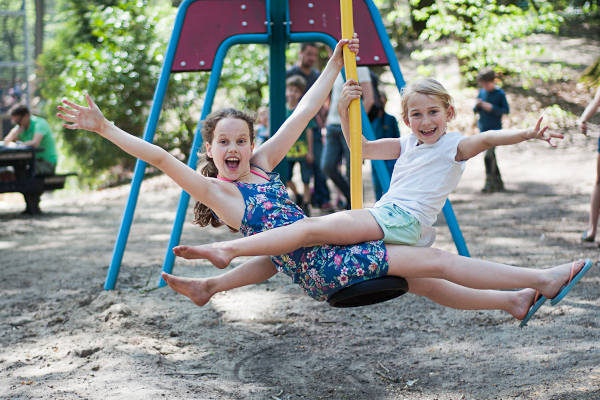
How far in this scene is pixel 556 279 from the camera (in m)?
2.72

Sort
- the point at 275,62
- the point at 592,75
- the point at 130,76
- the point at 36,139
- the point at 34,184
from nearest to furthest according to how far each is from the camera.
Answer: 1. the point at 275,62
2. the point at 34,184
3. the point at 36,139
4. the point at 130,76
5. the point at 592,75

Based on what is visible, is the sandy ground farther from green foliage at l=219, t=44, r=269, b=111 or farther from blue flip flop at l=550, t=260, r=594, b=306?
green foliage at l=219, t=44, r=269, b=111

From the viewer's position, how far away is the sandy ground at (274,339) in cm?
314

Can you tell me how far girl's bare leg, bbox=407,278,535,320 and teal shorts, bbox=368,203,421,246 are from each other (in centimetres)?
23

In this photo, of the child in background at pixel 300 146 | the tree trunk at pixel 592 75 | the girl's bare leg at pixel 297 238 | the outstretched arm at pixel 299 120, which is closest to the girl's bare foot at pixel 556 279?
the girl's bare leg at pixel 297 238

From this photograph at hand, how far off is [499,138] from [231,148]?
3.57 ft

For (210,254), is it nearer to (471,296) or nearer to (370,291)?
(370,291)

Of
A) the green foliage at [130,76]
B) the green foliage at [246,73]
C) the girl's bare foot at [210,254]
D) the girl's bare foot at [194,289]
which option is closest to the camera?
the girl's bare foot at [210,254]

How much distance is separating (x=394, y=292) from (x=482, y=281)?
35 centimetres

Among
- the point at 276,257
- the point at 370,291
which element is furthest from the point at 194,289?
the point at 370,291

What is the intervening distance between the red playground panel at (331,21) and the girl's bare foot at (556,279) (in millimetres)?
1929

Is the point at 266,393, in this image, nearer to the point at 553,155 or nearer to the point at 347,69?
the point at 347,69

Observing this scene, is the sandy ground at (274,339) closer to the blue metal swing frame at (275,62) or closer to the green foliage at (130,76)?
the blue metal swing frame at (275,62)

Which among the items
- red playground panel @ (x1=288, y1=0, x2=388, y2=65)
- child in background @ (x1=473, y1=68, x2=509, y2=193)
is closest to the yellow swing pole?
red playground panel @ (x1=288, y1=0, x2=388, y2=65)
